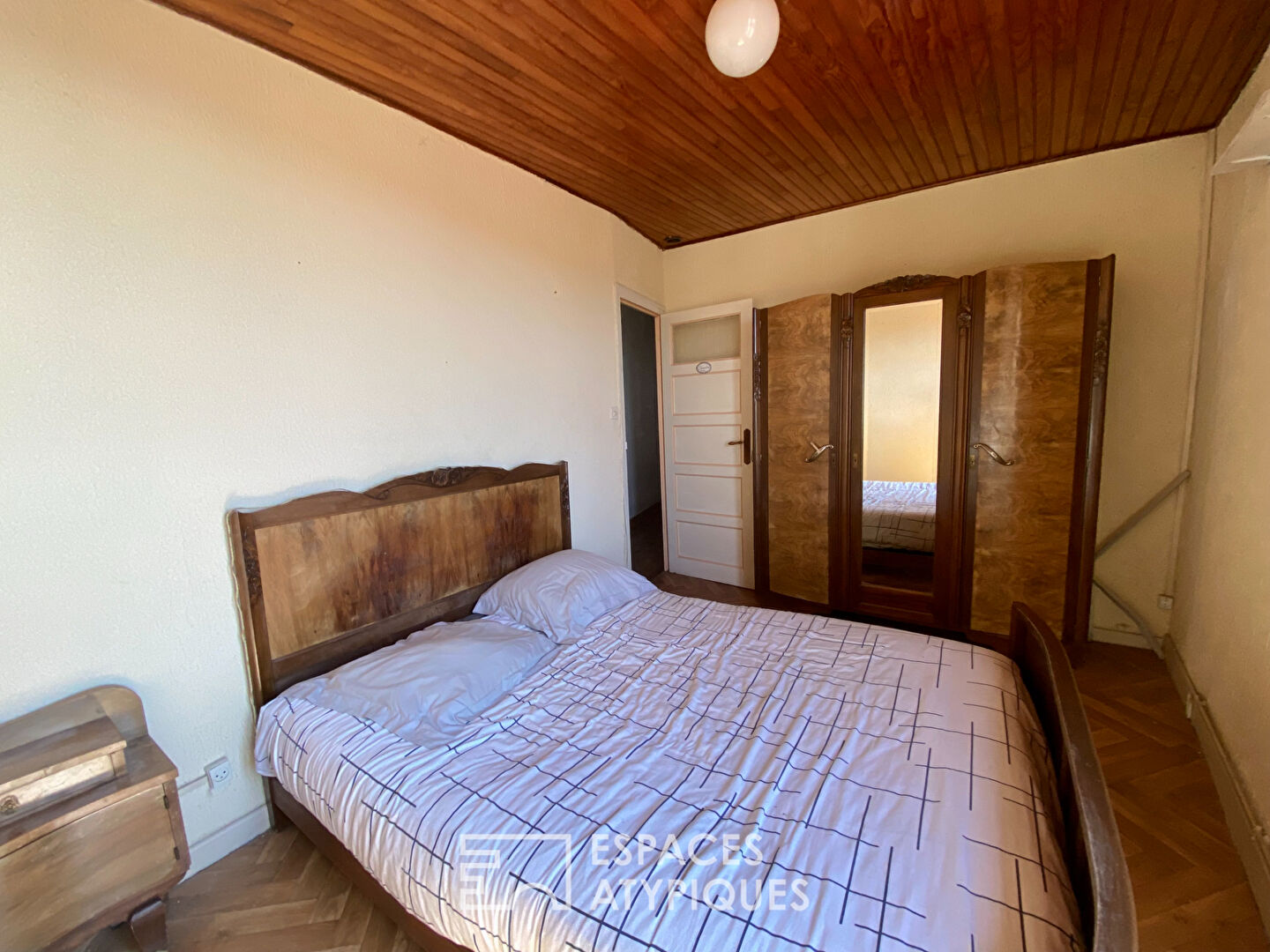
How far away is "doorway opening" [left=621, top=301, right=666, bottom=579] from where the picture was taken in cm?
614

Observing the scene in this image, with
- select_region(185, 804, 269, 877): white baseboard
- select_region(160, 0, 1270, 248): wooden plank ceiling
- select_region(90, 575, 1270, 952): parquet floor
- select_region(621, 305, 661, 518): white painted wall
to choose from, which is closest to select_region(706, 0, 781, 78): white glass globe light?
select_region(160, 0, 1270, 248): wooden plank ceiling

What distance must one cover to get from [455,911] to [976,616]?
9.49 feet

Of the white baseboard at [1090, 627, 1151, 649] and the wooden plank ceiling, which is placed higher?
the wooden plank ceiling

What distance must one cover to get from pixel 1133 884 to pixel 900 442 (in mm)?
2017

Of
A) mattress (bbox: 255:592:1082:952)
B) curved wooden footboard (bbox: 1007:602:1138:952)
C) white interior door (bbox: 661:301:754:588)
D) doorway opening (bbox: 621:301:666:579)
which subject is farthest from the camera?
doorway opening (bbox: 621:301:666:579)

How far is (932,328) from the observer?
9.18ft

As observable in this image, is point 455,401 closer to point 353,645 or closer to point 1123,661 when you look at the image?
point 353,645

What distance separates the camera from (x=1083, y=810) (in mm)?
858

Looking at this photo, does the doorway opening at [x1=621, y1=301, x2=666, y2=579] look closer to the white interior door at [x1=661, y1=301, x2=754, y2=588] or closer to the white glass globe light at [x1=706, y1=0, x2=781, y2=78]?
the white interior door at [x1=661, y1=301, x2=754, y2=588]

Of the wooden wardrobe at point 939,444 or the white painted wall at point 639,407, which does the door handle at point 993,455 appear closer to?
the wooden wardrobe at point 939,444

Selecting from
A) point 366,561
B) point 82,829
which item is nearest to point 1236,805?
point 366,561

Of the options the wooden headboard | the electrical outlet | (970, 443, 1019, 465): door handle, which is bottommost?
the electrical outlet

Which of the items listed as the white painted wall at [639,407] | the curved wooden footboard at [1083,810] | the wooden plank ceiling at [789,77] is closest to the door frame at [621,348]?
the wooden plank ceiling at [789,77]

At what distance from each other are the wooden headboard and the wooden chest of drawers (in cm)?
41
